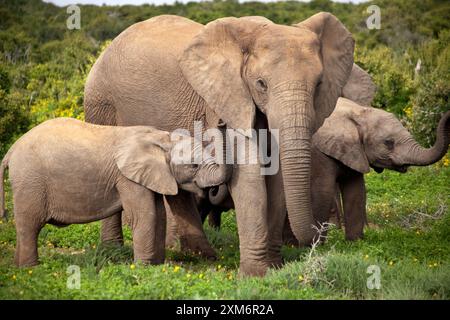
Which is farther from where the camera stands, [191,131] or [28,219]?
[191,131]

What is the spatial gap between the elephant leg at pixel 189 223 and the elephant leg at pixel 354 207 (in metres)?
1.62

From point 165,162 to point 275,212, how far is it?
112 centimetres

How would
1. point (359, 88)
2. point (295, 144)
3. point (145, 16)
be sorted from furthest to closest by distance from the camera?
point (145, 16) → point (359, 88) → point (295, 144)

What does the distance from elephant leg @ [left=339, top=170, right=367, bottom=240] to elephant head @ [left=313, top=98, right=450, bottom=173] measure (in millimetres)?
275

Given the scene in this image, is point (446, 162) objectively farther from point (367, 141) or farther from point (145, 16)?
point (145, 16)

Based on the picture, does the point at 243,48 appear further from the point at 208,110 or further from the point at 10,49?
the point at 10,49

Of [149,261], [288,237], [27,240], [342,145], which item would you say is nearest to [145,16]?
[288,237]

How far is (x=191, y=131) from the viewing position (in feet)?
29.6

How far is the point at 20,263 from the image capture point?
877 centimetres

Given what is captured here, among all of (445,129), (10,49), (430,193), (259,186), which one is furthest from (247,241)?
(10,49)

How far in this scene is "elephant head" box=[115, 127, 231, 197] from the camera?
28.0ft

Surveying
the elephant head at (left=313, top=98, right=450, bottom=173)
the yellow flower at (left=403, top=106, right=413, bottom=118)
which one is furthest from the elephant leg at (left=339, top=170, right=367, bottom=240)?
the yellow flower at (left=403, top=106, right=413, bottom=118)

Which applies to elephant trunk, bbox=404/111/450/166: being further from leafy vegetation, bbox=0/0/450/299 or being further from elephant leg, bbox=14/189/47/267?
elephant leg, bbox=14/189/47/267
